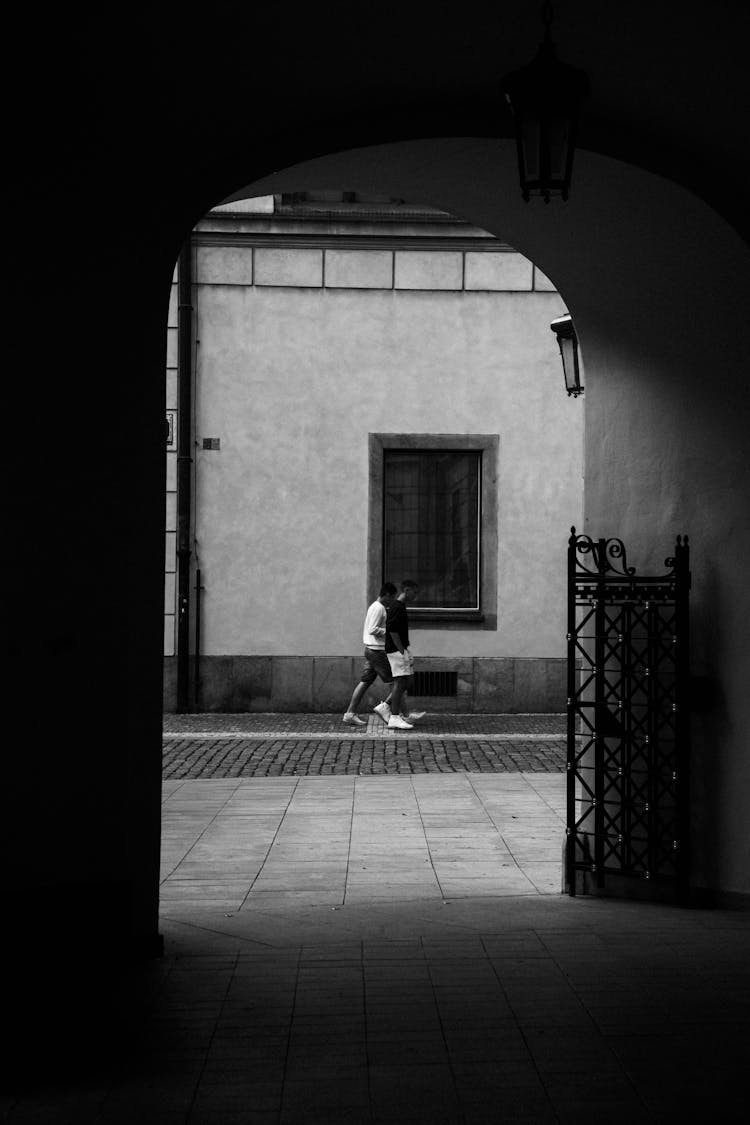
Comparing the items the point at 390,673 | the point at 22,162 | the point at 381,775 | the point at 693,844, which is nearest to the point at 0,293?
the point at 22,162

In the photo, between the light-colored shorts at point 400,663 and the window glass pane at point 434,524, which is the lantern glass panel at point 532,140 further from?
the window glass pane at point 434,524

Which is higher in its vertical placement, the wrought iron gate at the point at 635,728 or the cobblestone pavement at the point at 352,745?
the wrought iron gate at the point at 635,728

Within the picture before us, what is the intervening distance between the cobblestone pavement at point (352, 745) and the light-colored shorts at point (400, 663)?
673 mm

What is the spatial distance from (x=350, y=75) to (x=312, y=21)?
0.37 metres

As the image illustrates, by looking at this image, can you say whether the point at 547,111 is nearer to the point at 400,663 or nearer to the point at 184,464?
the point at 400,663

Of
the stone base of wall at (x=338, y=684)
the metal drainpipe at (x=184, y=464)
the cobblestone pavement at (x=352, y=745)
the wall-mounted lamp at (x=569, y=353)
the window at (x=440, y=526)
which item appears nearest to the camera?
the wall-mounted lamp at (x=569, y=353)

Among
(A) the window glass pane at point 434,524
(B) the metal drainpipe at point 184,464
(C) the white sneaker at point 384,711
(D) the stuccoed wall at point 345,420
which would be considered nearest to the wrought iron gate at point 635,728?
(C) the white sneaker at point 384,711

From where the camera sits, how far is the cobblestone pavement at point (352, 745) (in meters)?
12.2

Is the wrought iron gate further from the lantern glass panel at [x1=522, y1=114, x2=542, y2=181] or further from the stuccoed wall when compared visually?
the stuccoed wall

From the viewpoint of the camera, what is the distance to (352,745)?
13969 mm

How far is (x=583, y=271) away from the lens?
304 inches

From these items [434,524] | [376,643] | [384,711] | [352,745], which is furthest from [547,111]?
[434,524]

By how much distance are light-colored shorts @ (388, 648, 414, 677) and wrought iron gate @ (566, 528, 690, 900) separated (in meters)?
7.96

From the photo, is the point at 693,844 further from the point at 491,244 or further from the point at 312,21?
the point at 491,244
